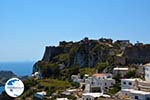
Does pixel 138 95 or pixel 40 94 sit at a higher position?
pixel 40 94

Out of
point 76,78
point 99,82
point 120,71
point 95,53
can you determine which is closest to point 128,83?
point 99,82

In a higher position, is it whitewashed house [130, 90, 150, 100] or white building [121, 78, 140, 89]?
white building [121, 78, 140, 89]

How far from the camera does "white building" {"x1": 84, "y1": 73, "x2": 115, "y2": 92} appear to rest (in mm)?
32438

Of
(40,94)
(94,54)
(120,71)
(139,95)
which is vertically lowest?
(139,95)

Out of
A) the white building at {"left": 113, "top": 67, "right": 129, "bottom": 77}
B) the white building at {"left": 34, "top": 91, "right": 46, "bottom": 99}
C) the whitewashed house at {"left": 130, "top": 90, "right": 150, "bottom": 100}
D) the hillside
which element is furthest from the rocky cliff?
the whitewashed house at {"left": 130, "top": 90, "right": 150, "bottom": 100}

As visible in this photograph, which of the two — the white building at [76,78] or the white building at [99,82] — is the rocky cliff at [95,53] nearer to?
the white building at [76,78]

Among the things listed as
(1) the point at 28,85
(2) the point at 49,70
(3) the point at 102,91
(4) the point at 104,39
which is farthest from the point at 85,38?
(3) the point at 102,91

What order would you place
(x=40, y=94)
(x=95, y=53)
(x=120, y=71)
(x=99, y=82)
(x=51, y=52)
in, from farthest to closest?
(x=51, y=52)
(x=95, y=53)
(x=40, y=94)
(x=120, y=71)
(x=99, y=82)

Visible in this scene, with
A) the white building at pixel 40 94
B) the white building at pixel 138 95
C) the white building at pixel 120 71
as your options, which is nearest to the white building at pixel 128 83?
the white building at pixel 138 95

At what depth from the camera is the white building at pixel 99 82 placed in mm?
32438

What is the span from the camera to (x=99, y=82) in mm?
32750

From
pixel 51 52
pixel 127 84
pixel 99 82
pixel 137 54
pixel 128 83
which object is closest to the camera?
pixel 128 83

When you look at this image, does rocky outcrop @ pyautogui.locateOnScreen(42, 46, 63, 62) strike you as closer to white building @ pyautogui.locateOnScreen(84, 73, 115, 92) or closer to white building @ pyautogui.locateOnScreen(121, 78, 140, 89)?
white building @ pyautogui.locateOnScreen(84, 73, 115, 92)

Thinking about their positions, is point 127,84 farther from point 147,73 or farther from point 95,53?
point 95,53
